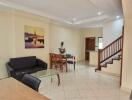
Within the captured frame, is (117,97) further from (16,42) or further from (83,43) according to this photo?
(83,43)

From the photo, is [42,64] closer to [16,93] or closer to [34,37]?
[34,37]

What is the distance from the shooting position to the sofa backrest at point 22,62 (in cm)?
447

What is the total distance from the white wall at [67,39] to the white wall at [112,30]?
8.13ft

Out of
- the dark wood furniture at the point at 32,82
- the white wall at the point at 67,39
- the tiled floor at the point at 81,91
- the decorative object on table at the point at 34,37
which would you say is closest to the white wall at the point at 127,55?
the tiled floor at the point at 81,91

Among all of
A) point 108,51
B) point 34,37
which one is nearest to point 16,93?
point 34,37

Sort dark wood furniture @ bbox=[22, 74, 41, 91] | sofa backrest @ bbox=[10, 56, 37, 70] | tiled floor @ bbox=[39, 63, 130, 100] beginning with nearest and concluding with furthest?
dark wood furniture @ bbox=[22, 74, 41, 91] < tiled floor @ bbox=[39, 63, 130, 100] < sofa backrest @ bbox=[10, 56, 37, 70]

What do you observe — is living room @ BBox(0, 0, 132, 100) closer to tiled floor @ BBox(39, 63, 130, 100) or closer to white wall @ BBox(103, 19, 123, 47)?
white wall @ BBox(103, 19, 123, 47)

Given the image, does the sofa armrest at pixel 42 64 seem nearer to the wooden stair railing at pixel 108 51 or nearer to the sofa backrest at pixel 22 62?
the sofa backrest at pixel 22 62

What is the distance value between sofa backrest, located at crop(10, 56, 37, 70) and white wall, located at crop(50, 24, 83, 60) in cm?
192

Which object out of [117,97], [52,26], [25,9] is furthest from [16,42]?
[117,97]

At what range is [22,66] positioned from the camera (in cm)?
471

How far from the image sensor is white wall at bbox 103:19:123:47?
6.21 metres

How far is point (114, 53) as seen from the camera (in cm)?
601

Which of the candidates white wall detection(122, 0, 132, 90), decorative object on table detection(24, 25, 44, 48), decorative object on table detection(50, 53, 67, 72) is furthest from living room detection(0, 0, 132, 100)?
white wall detection(122, 0, 132, 90)
